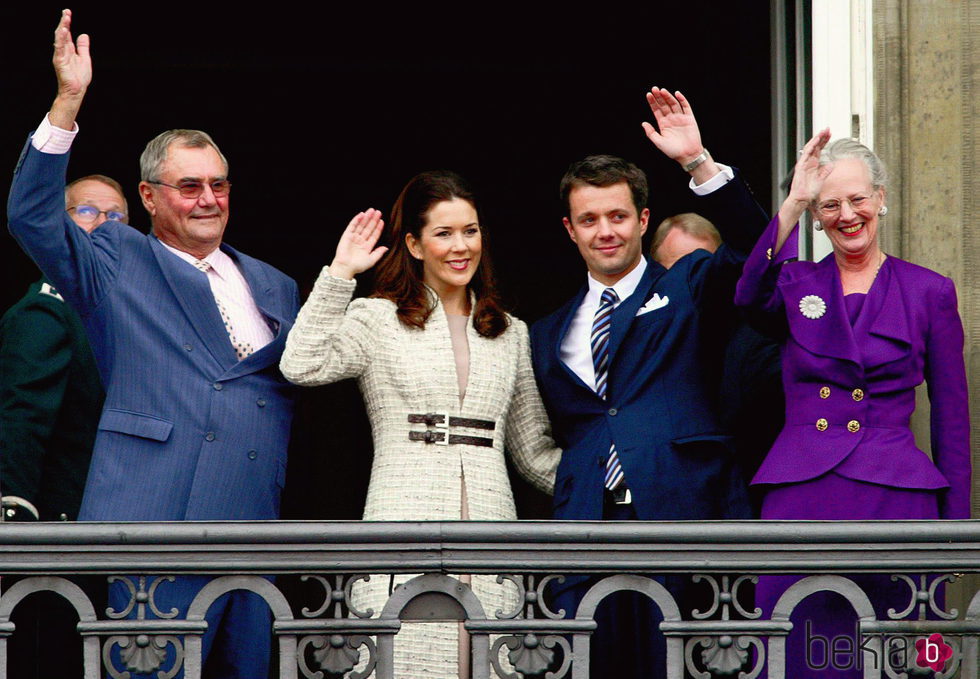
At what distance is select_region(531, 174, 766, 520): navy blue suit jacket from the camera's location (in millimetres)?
5246

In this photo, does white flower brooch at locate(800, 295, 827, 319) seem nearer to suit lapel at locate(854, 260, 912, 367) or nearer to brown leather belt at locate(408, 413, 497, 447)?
suit lapel at locate(854, 260, 912, 367)

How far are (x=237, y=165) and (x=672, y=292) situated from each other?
479 cm

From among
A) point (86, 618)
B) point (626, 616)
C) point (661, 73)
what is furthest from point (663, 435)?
point (661, 73)

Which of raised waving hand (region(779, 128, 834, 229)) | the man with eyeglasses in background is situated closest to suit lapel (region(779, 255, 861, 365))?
raised waving hand (region(779, 128, 834, 229))

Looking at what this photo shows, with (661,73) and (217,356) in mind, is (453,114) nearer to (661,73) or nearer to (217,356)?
(661,73)

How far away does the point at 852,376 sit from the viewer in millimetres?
5086

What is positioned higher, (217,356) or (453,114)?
(453,114)

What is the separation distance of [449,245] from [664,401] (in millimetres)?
802

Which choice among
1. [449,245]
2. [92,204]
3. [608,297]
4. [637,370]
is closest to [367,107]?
[92,204]

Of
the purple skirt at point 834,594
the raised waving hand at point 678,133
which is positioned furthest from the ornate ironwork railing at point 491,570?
the raised waving hand at point 678,133

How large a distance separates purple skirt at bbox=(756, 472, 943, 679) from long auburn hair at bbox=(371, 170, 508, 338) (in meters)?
1.14

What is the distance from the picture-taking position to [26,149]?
200 inches

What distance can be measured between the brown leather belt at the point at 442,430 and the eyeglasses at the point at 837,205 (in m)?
1.17

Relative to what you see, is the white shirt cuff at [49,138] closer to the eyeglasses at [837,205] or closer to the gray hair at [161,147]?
the gray hair at [161,147]
